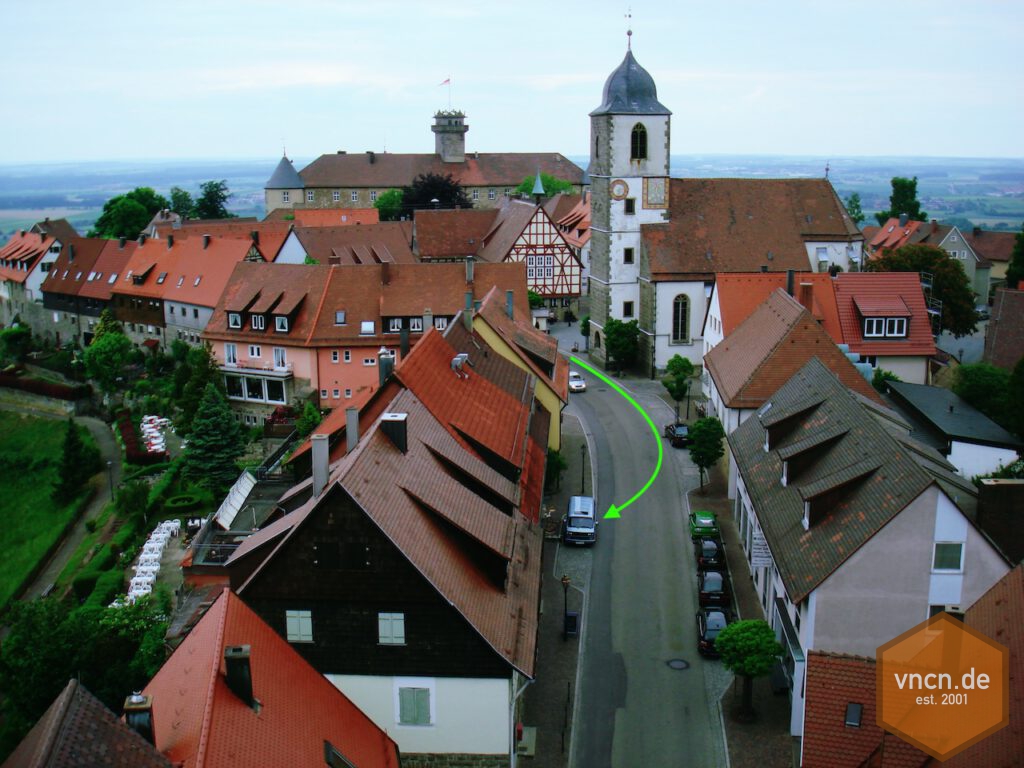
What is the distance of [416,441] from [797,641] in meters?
10.7

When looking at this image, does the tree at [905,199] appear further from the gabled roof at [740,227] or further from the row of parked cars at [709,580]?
the row of parked cars at [709,580]

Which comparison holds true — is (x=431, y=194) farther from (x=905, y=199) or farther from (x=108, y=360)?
(x=905, y=199)

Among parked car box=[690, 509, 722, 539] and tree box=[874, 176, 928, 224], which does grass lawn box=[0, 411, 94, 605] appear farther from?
tree box=[874, 176, 928, 224]

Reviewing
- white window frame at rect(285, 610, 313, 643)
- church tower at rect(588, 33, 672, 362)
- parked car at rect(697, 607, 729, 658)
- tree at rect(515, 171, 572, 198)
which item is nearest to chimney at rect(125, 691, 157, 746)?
white window frame at rect(285, 610, 313, 643)

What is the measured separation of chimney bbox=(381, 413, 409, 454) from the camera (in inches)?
992

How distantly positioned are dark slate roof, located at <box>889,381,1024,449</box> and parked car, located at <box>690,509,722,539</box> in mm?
10267

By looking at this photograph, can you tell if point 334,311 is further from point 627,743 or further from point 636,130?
point 627,743

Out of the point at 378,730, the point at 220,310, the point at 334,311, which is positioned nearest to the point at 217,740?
the point at 378,730

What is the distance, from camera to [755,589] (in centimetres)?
3309

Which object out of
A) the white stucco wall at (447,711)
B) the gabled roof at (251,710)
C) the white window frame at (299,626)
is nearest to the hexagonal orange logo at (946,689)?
the white stucco wall at (447,711)

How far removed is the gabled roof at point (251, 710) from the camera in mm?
16453

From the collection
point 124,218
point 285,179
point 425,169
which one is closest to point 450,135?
point 425,169

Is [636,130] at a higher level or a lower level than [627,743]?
higher
